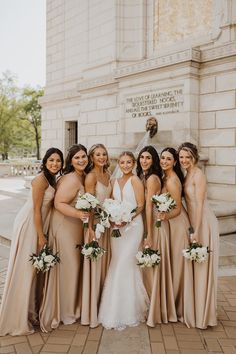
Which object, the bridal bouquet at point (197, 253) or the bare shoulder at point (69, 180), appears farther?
the bare shoulder at point (69, 180)

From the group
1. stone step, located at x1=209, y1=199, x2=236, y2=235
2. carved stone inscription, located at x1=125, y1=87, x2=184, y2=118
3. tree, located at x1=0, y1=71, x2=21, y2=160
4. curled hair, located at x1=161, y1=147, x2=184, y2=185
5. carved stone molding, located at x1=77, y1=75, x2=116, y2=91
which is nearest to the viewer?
curled hair, located at x1=161, y1=147, x2=184, y2=185

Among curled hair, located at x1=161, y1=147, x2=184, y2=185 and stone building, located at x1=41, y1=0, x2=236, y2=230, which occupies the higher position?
stone building, located at x1=41, y1=0, x2=236, y2=230

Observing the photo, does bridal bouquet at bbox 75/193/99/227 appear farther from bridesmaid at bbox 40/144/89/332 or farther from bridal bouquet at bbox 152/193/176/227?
bridal bouquet at bbox 152/193/176/227

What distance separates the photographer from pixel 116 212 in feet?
12.8

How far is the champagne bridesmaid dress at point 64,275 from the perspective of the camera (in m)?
4.05

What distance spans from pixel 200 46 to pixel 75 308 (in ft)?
25.9

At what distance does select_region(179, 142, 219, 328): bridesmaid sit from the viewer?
158 inches

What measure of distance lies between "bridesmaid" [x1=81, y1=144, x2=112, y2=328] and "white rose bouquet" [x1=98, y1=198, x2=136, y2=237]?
23 cm

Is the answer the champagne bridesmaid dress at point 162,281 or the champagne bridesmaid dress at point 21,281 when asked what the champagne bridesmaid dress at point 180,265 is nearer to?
the champagne bridesmaid dress at point 162,281

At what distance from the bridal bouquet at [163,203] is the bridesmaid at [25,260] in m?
1.14

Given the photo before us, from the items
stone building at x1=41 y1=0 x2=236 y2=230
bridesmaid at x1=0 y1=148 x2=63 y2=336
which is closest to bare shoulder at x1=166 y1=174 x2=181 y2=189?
bridesmaid at x1=0 y1=148 x2=63 y2=336

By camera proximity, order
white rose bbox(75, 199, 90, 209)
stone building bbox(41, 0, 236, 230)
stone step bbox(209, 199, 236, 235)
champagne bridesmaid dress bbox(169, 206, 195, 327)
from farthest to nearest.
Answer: stone building bbox(41, 0, 236, 230), stone step bbox(209, 199, 236, 235), champagne bridesmaid dress bbox(169, 206, 195, 327), white rose bbox(75, 199, 90, 209)

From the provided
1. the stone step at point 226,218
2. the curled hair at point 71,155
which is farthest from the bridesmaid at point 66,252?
the stone step at point 226,218

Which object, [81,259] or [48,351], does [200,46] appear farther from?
[48,351]
